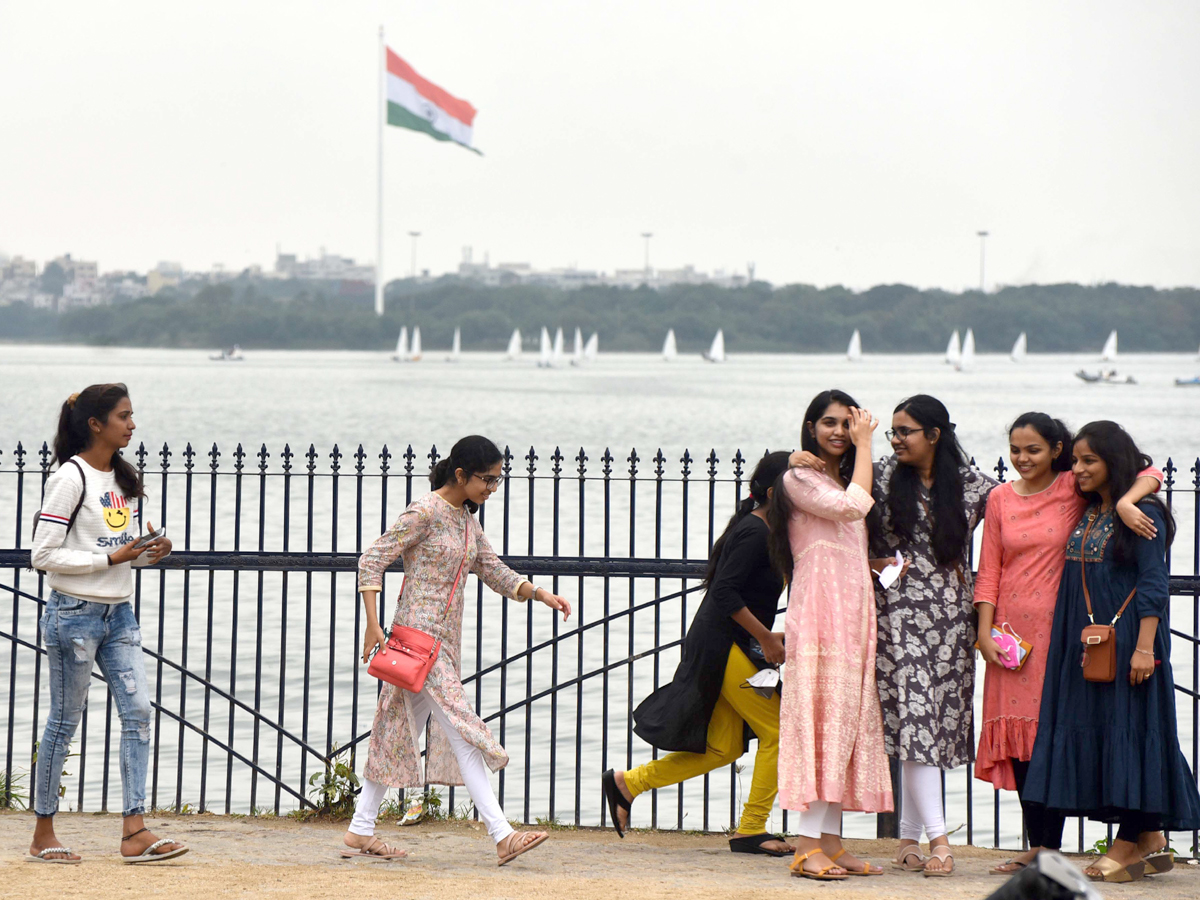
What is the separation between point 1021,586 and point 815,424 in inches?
39.6

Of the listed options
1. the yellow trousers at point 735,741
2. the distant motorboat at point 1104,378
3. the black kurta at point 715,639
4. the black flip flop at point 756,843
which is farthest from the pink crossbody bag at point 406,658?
the distant motorboat at point 1104,378

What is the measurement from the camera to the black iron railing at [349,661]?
6.95 metres

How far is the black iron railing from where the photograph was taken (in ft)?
22.8

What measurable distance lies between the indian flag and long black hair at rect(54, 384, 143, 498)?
66.4 metres

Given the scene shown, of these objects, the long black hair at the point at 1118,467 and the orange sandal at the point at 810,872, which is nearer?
the long black hair at the point at 1118,467

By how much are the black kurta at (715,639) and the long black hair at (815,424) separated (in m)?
0.37

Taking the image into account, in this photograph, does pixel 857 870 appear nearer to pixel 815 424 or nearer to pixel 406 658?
pixel 815 424

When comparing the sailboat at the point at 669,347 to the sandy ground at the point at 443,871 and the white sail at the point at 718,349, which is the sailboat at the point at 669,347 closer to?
the white sail at the point at 718,349

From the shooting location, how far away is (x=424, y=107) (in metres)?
72.2

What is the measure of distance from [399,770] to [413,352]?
Answer: 141m

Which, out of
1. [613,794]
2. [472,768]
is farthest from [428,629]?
[613,794]

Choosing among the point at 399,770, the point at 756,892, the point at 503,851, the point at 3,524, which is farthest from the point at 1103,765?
the point at 3,524

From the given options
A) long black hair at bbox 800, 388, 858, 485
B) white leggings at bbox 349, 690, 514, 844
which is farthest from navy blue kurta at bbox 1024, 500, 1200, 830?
white leggings at bbox 349, 690, 514, 844

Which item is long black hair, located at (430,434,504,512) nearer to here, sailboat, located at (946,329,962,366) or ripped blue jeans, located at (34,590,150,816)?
ripped blue jeans, located at (34,590,150,816)
